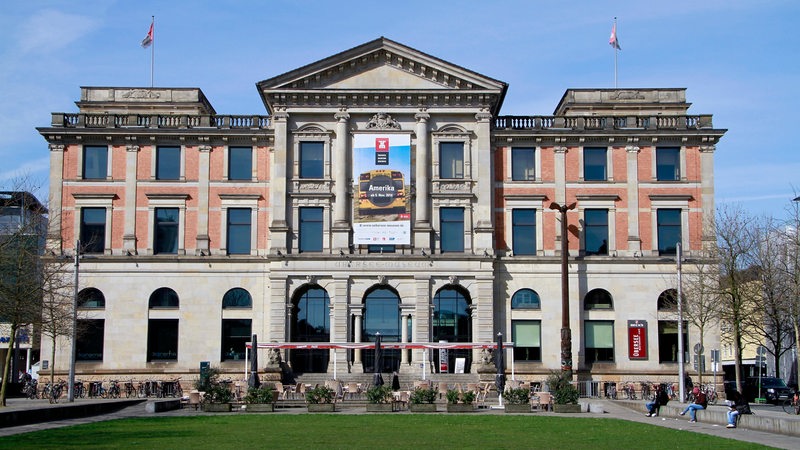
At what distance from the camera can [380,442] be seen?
28.5m

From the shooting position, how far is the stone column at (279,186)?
6362 centimetres

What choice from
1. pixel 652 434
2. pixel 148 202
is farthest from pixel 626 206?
pixel 652 434

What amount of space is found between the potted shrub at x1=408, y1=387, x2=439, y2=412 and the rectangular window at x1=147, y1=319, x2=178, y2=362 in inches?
904

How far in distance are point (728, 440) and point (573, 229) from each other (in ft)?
119

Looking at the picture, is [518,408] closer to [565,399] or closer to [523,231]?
[565,399]

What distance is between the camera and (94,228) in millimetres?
65688

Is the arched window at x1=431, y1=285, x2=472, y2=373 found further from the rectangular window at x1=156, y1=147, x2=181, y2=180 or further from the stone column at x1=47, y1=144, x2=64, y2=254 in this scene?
the stone column at x1=47, y1=144, x2=64, y2=254

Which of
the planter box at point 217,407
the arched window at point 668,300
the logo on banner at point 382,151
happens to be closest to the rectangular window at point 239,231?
the logo on banner at point 382,151

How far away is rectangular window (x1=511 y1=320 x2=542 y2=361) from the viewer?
211 feet

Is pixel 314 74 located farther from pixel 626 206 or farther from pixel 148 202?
pixel 626 206

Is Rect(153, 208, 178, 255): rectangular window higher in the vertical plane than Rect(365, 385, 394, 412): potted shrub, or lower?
higher

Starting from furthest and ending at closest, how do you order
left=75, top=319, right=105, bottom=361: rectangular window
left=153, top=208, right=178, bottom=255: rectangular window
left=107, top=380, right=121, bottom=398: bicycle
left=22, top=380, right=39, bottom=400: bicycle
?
1. left=153, top=208, right=178, bottom=255: rectangular window
2. left=75, top=319, right=105, bottom=361: rectangular window
3. left=22, top=380, right=39, bottom=400: bicycle
4. left=107, top=380, right=121, bottom=398: bicycle

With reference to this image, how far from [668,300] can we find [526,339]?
9405 millimetres

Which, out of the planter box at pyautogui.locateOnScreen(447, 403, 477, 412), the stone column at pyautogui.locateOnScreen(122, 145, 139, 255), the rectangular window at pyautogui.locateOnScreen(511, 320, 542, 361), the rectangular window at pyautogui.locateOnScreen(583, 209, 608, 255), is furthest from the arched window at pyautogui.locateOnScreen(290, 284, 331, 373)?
the planter box at pyautogui.locateOnScreen(447, 403, 477, 412)
